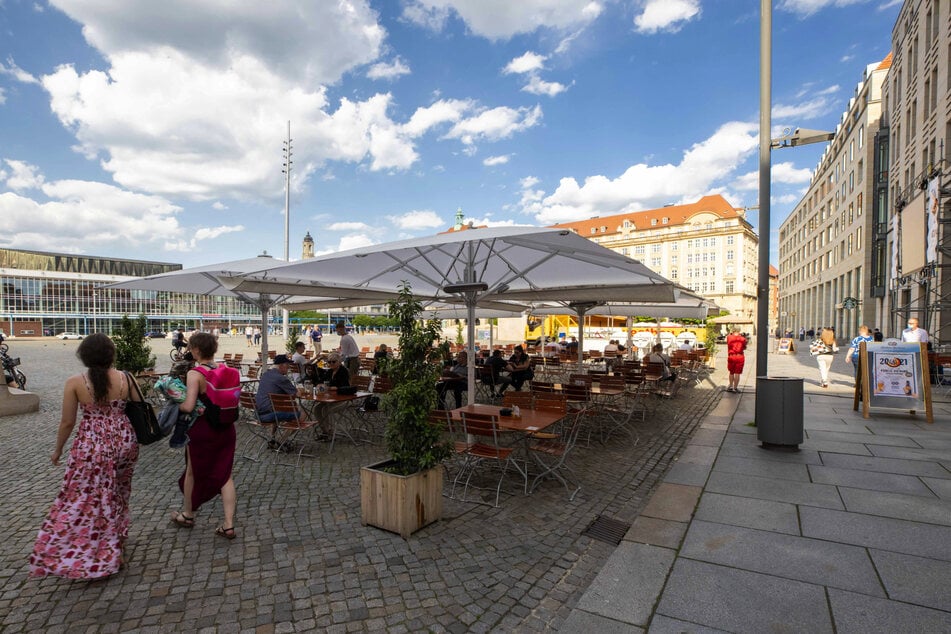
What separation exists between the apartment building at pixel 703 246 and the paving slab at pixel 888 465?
7596 centimetres

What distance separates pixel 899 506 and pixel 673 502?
2.11m

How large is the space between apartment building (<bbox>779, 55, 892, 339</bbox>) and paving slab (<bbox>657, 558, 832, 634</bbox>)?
30039mm

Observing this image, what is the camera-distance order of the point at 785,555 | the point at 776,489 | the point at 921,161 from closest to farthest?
1. the point at 785,555
2. the point at 776,489
3. the point at 921,161

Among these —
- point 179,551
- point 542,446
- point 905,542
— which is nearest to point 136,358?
point 179,551

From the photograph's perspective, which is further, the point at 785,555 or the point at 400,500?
the point at 400,500

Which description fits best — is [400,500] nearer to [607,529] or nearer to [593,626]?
[593,626]

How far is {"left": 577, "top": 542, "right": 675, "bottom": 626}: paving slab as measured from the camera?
3080 mm

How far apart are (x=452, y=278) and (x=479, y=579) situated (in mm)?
5154

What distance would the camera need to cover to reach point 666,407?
10.4m

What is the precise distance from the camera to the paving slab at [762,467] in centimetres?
571

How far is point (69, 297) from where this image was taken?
7894 cm

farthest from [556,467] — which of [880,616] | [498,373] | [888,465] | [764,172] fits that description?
[498,373]

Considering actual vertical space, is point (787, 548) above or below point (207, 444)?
below

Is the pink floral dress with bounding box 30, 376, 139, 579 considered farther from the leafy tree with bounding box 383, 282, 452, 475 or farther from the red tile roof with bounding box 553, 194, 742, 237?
the red tile roof with bounding box 553, 194, 742, 237
